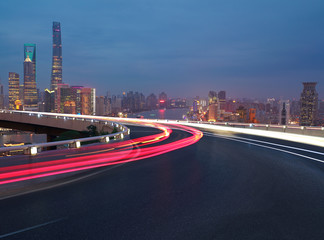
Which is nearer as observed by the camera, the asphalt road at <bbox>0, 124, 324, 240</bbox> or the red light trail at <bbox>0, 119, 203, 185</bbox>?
the asphalt road at <bbox>0, 124, 324, 240</bbox>

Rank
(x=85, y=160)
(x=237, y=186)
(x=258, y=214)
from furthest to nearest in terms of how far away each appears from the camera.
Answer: (x=85, y=160) < (x=237, y=186) < (x=258, y=214)

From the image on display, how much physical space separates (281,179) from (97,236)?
6.26m

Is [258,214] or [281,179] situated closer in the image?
[258,214]

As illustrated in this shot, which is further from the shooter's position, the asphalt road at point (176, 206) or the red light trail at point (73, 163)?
the red light trail at point (73, 163)

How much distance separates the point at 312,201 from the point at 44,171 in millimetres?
7974

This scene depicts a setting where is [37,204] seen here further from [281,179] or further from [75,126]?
[75,126]

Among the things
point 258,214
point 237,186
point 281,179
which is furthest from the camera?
point 281,179

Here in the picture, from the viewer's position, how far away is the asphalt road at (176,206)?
479cm

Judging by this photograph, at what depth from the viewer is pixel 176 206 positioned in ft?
19.9

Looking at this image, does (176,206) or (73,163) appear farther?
(73,163)

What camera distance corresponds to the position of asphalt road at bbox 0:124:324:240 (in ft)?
15.7

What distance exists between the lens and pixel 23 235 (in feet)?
15.2

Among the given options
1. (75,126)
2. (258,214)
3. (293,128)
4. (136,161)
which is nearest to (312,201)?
(258,214)

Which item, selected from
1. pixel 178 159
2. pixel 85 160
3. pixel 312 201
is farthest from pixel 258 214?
pixel 85 160
